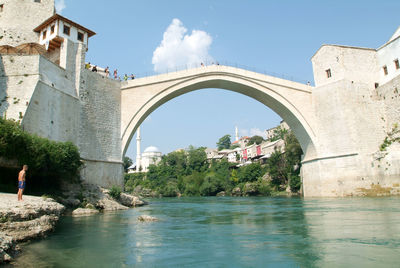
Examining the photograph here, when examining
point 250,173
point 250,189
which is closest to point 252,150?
point 250,173

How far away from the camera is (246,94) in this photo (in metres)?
21.1

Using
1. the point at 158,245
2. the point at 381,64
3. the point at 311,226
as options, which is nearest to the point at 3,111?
the point at 158,245

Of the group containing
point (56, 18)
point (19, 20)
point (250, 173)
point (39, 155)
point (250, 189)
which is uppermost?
point (19, 20)

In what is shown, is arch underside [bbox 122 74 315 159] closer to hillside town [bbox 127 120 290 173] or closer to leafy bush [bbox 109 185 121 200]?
leafy bush [bbox 109 185 121 200]

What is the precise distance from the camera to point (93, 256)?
4.11m

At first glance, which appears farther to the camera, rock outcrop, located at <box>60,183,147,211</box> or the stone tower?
the stone tower

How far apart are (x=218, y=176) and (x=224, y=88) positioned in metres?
23.0

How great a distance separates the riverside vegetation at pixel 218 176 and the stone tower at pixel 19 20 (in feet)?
70.9

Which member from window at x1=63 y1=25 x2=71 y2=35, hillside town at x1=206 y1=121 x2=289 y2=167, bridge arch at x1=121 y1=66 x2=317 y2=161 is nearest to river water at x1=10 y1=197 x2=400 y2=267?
bridge arch at x1=121 y1=66 x2=317 y2=161

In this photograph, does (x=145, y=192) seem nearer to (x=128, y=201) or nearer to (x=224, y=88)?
(x=224, y=88)

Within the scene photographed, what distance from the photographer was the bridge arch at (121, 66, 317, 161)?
17.4 metres

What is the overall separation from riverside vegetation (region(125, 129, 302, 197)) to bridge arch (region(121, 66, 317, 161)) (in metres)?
8.62

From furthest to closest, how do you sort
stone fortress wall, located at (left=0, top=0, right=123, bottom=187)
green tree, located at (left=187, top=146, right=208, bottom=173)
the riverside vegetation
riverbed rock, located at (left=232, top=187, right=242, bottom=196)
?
green tree, located at (left=187, top=146, right=208, bottom=173) → riverbed rock, located at (left=232, top=187, right=242, bottom=196) → the riverside vegetation → stone fortress wall, located at (left=0, top=0, right=123, bottom=187)

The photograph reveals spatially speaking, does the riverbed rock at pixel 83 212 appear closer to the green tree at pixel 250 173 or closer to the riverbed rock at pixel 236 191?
the riverbed rock at pixel 236 191
